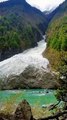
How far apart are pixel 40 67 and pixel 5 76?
9.62 m

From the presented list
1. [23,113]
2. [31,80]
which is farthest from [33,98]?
[23,113]

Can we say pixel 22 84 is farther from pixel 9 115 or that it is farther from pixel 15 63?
pixel 9 115

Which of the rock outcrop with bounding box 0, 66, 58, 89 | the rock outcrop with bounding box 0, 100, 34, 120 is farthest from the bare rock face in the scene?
the rock outcrop with bounding box 0, 66, 58, 89

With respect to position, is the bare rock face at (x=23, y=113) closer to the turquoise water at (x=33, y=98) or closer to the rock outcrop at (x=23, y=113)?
the rock outcrop at (x=23, y=113)

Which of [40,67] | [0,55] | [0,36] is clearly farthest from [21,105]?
[0,36]

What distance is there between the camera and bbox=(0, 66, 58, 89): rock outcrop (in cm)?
8675

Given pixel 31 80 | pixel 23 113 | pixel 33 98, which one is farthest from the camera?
pixel 31 80

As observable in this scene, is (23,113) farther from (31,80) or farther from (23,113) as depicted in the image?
(31,80)

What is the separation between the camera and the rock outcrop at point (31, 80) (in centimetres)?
8675

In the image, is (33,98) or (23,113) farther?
(33,98)

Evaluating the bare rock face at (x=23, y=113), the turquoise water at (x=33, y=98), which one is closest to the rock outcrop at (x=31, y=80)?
the turquoise water at (x=33, y=98)

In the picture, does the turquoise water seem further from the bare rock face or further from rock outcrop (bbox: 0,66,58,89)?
rock outcrop (bbox: 0,66,58,89)

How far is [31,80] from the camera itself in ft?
298

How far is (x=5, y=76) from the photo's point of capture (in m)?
90.6
